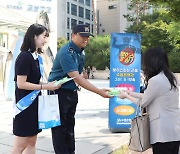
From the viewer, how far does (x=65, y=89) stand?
308 cm

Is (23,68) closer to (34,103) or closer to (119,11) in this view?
(34,103)

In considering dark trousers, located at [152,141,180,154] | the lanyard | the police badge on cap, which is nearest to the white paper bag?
the lanyard

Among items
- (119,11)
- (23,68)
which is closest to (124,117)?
(23,68)

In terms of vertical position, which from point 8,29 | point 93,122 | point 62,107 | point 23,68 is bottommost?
point 93,122

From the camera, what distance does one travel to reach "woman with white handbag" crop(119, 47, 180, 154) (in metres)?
2.54

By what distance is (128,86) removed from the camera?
567 cm

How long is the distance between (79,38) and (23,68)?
70 cm

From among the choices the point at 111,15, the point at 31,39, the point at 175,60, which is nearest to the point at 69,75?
the point at 31,39

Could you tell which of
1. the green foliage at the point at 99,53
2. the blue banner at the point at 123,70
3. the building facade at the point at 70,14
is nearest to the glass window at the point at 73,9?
the building facade at the point at 70,14

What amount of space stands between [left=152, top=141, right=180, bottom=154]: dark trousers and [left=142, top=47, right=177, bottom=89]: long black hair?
1.74 feet

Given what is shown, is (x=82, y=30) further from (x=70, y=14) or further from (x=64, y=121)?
(x=70, y=14)

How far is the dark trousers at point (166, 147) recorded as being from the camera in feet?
8.54

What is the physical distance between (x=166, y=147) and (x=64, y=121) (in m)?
1.14

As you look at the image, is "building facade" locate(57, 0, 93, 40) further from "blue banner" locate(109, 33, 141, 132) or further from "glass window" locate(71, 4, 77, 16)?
"blue banner" locate(109, 33, 141, 132)
